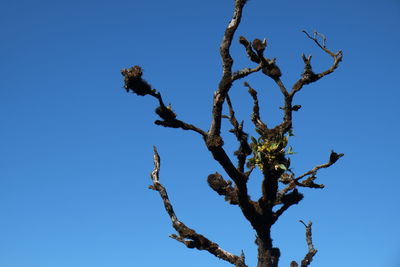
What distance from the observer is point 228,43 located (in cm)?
822

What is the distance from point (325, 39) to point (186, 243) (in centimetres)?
654

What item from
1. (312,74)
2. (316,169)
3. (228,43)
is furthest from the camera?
(312,74)

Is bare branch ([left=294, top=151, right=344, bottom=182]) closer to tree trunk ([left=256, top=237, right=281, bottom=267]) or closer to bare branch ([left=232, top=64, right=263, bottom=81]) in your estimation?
tree trunk ([left=256, top=237, right=281, bottom=267])

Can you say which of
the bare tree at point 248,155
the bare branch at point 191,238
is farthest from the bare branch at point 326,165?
the bare branch at point 191,238

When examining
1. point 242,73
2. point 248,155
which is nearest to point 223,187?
point 248,155

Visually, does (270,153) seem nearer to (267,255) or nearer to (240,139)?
(240,139)

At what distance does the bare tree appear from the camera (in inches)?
323

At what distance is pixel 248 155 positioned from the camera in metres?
10.1

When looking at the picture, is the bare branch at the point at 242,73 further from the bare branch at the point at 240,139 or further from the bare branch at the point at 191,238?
the bare branch at the point at 191,238

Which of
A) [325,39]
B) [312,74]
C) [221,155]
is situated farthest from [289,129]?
[325,39]

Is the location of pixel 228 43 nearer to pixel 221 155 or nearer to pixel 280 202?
pixel 221 155

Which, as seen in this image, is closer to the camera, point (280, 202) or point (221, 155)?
point (221, 155)

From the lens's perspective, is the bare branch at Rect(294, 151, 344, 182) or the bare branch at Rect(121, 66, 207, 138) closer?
the bare branch at Rect(121, 66, 207, 138)

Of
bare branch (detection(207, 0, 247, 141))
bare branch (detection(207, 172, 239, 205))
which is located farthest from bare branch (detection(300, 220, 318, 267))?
bare branch (detection(207, 0, 247, 141))
